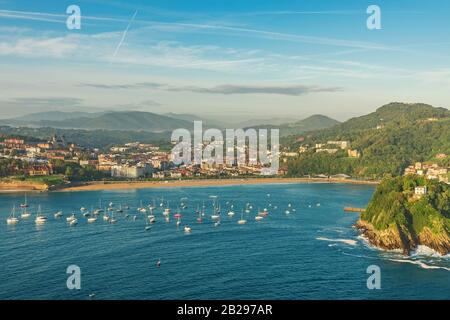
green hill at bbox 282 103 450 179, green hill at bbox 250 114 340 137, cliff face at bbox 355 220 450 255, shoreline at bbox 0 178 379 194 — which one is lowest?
cliff face at bbox 355 220 450 255

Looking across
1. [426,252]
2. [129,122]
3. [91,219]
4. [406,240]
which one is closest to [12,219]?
[91,219]

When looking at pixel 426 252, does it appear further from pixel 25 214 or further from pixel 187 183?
pixel 187 183

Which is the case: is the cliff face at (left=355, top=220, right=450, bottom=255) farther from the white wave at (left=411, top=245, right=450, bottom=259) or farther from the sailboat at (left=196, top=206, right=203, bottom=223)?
the sailboat at (left=196, top=206, right=203, bottom=223)

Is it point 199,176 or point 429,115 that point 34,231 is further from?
point 429,115

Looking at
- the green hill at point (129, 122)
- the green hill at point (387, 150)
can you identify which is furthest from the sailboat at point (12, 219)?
the green hill at point (129, 122)

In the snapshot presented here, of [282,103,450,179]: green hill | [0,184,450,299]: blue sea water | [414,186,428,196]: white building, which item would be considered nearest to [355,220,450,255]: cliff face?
[0,184,450,299]: blue sea water
